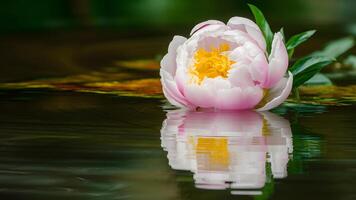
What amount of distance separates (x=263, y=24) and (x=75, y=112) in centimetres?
40

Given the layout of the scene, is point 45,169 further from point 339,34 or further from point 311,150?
point 339,34

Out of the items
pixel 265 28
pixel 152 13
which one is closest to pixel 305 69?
pixel 265 28

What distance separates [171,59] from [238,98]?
0.51ft

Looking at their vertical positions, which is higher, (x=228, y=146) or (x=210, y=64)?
(x=210, y=64)

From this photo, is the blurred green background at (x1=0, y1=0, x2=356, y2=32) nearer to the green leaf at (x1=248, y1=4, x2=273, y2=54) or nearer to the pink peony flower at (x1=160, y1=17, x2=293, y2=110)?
the green leaf at (x1=248, y1=4, x2=273, y2=54)

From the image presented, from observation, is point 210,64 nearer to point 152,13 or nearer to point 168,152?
point 168,152

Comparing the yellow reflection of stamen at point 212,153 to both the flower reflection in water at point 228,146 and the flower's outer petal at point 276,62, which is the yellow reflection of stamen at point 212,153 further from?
the flower's outer petal at point 276,62

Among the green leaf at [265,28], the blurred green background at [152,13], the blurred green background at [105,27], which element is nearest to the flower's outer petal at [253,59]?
the green leaf at [265,28]

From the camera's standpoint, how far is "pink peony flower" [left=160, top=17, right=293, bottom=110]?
1.59 meters

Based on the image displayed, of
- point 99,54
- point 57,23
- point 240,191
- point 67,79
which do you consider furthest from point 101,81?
point 57,23

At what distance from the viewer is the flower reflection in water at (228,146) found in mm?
1112

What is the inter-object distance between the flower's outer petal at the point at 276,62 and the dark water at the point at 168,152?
0.25 ft

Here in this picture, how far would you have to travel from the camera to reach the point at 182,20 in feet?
17.6

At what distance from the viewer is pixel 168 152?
4.33ft
